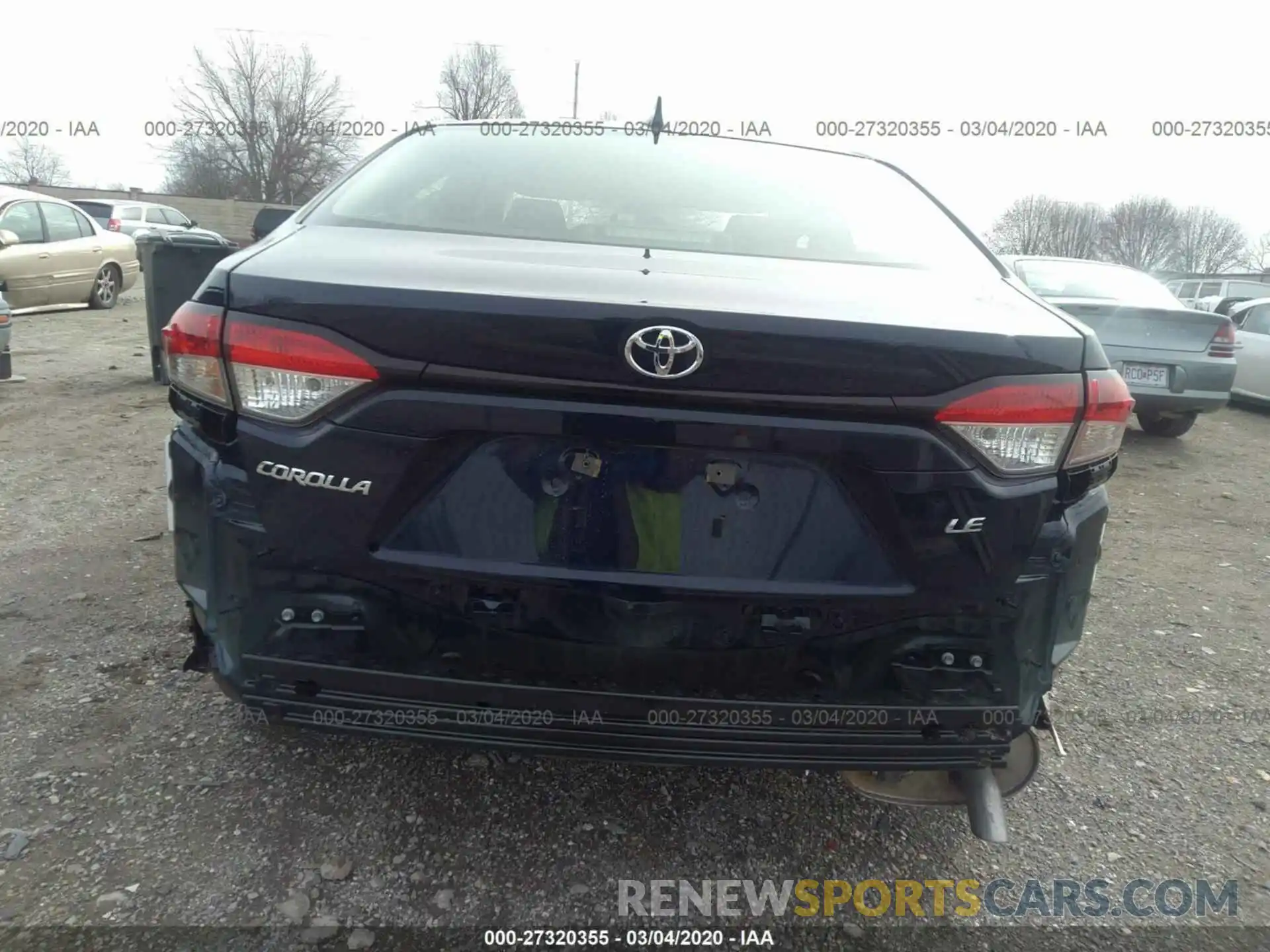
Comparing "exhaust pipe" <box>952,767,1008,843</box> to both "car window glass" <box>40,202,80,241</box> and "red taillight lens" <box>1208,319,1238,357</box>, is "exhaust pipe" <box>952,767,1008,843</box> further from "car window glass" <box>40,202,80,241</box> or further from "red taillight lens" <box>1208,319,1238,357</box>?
"car window glass" <box>40,202,80,241</box>

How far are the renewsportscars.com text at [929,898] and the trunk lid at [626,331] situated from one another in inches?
45.9

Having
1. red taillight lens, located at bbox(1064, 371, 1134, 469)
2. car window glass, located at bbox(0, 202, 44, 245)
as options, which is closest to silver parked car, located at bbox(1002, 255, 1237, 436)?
red taillight lens, located at bbox(1064, 371, 1134, 469)

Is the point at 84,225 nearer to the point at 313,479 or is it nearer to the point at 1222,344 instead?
the point at 313,479

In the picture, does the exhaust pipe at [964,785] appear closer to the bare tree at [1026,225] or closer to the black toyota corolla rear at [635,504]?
the black toyota corolla rear at [635,504]

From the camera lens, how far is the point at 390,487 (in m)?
1.54

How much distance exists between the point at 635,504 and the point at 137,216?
25.3 meters

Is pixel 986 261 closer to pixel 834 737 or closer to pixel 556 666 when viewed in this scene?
pixel 834 737

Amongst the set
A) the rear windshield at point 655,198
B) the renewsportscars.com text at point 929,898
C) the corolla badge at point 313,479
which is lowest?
the renewsportscars.com text at point 929,898

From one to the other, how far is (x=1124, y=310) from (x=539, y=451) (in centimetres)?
676

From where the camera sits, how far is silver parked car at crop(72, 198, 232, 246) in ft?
65.5

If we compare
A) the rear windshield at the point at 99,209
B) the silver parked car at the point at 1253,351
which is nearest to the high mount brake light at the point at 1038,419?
the silver parked car at the point at 1253,351

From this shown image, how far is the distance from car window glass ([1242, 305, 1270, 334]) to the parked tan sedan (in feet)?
44.0

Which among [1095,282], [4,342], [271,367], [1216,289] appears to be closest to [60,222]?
[4,342]

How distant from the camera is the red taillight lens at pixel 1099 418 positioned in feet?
5.22
